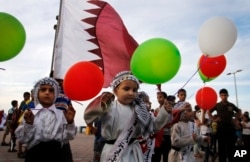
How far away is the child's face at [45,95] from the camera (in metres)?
3.68

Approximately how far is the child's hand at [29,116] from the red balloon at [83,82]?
Answer: 0.44m

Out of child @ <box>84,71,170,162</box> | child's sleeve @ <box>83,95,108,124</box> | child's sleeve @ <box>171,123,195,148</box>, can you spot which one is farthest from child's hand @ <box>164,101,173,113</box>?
child's sleeve @ <box>171,123,195,148</box>

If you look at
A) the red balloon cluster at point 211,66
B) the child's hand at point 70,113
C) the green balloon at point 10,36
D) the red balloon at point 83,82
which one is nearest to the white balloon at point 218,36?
the red balloon cluster at point 211,66

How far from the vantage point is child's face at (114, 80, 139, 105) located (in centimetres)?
355

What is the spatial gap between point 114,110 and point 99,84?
1.08 feet

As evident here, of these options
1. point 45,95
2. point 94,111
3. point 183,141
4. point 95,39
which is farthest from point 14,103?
point 94,111

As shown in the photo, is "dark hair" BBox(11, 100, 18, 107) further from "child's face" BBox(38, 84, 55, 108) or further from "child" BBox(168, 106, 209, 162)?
"child's face" BBox(38, 84, 55, 108)

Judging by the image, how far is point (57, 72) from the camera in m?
5.69

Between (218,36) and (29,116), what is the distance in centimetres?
277

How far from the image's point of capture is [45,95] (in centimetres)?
368

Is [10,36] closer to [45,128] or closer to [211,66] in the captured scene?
[45,128]

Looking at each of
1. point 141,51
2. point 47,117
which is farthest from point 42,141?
point 141,51

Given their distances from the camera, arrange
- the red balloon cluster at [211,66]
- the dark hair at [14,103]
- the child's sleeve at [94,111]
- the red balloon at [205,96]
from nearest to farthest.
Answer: the child's sleeve at [94,111] < the red balloon cluster at [211,66] < the red balloon at [205,96] < the dark hair at [14,103]

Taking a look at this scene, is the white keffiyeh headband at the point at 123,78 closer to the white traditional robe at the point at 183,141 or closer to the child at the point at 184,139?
the child at the point at 184,139
